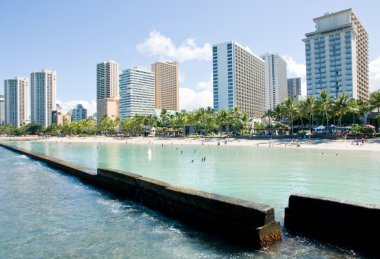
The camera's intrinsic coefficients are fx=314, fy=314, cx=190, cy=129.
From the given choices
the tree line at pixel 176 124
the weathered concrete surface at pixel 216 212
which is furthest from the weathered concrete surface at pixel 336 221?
the tree line at pixel 176 124

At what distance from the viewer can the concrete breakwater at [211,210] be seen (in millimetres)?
10531

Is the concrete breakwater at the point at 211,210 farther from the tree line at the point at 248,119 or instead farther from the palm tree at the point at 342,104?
the tree line at the point at 248,119

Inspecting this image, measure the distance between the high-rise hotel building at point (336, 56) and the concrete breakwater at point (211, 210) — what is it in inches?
5952

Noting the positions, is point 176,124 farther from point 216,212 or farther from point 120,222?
point 216,212

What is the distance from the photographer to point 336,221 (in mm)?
10734

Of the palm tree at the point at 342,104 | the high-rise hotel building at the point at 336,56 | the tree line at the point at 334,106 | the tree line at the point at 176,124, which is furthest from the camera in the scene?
the high-rise hotel building at the point at 336,56

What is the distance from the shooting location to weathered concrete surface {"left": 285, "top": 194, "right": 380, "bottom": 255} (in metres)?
9.91

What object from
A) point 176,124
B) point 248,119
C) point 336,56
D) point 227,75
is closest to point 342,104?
point 248,119

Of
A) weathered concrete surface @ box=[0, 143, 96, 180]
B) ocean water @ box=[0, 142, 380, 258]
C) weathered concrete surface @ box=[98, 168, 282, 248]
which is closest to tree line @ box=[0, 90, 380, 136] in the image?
ocean water @ box=[0, 142, 380, 258]

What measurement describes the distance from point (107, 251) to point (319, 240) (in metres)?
7.32

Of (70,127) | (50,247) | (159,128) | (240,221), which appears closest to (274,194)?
(240,221)

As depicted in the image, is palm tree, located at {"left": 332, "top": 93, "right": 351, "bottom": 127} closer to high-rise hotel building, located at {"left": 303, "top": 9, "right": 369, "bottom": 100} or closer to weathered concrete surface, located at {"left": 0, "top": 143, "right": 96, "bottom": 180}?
weathered concrete surface, located at {"left": 0, "top": 143, "right": 96, "bottom": 180}

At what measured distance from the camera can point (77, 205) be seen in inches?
701

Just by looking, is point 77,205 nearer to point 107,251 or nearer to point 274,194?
point 107,251
